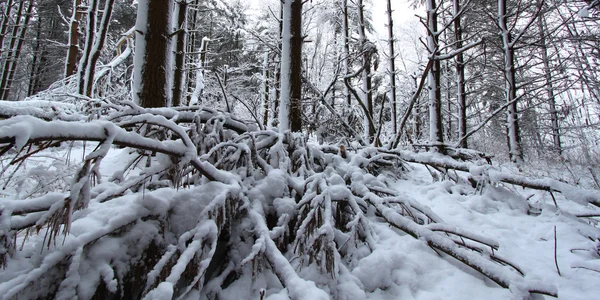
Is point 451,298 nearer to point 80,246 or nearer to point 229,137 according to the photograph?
point 80,246

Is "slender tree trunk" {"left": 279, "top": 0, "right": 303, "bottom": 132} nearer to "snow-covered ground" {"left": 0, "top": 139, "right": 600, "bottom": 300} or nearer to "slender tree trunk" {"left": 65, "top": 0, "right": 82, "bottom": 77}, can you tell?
"snow-covered ground" {"left": 0, "top": 139, "right": 600, "bottom": 300}

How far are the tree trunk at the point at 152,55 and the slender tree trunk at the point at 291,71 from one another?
5.08 ft

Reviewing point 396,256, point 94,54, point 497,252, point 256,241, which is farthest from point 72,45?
point 497,252

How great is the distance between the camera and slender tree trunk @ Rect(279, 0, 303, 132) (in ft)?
12.3

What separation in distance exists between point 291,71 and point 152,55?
5.97 ft

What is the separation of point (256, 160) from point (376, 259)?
38.1 inches

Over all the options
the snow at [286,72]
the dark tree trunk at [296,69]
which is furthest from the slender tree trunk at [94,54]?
the dark tree trunk at [296,69]

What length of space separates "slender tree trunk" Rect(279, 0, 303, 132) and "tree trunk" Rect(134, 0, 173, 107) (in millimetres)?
1548

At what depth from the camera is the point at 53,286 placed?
2.72 feet

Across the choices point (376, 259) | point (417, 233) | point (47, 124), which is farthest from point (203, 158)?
point (417, 233)

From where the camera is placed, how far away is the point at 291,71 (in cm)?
391

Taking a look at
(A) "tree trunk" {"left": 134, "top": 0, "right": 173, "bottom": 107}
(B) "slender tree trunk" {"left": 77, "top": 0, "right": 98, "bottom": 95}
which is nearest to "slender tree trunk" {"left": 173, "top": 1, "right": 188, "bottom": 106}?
(B) "slender tree trunk" {"left": 77, "top": 0, "right": 98, "bottom": 95}

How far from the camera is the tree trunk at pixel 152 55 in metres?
3.14

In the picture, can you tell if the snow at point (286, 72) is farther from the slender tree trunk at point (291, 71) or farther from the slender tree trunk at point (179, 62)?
the slender tree trunk at point (179, 62)
